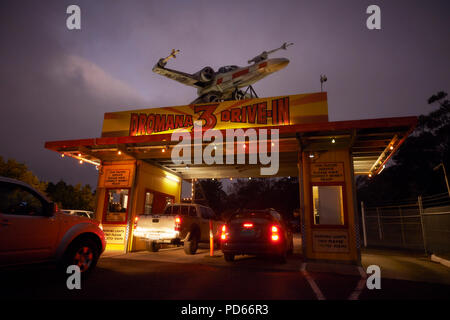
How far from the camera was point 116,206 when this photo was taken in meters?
13.9

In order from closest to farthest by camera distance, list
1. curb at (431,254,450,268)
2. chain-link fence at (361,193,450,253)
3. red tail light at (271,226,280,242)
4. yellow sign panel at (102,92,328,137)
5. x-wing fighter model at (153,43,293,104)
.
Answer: red tail light at (271,226,280,242)
curb at (431,254,450,268)
yellow sign panel at (102,92,328,137)
chain-link fence at (361,193,450,253)
x-wing fighter model at (153,43,293,104)

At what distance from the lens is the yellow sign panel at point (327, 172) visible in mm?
9688

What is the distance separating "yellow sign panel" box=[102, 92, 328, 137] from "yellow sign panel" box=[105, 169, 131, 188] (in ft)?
5.40

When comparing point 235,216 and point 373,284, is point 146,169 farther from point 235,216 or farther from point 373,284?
point 373,284

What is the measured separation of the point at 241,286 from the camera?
5449mm

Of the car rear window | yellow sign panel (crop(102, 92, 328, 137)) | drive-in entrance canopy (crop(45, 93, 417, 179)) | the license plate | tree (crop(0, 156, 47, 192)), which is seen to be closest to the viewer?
the license plate

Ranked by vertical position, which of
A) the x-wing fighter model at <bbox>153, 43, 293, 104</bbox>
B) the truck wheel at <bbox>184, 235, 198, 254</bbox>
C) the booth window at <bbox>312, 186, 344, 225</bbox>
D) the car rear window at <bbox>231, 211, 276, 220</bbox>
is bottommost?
the truck wheel at <bbox>184, 235, 198, 254</bbox>

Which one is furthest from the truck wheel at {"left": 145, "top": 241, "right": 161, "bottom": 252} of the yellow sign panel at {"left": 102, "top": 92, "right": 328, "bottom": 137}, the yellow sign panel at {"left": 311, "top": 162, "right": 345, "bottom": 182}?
the yellow sign panel at {"left": 311, "top": 162, "right": 345, "bottom": 182}

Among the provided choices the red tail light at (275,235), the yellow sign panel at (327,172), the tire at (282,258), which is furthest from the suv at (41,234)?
the yellow sign panel at (327,172)

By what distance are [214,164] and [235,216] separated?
5.38 metres

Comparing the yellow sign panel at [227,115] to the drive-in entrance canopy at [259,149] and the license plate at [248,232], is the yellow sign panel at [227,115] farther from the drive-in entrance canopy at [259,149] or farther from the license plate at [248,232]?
the license plate at [248,232]

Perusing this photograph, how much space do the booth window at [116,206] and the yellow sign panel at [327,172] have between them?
8.01 metres

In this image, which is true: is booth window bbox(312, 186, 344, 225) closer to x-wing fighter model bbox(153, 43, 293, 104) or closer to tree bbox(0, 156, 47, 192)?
x-wing fighter model bbox(153, 43, 293, 104)

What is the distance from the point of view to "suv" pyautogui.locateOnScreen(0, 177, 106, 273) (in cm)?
462
